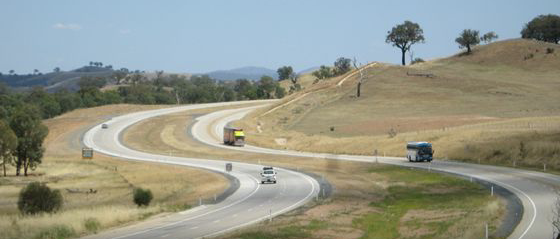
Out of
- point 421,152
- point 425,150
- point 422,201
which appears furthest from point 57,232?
point 425,150

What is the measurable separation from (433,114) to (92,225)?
100.0 metres

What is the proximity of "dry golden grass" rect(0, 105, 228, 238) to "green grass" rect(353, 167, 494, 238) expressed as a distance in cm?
1502

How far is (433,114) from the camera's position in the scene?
138 m

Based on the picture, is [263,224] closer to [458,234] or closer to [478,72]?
[458,234]

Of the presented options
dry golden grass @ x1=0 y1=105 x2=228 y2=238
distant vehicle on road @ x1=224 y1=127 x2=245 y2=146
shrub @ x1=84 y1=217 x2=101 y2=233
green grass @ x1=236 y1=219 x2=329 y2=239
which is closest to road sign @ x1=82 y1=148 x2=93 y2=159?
dry golden grass @ x1=0 y1=105 x2=228 y2=238

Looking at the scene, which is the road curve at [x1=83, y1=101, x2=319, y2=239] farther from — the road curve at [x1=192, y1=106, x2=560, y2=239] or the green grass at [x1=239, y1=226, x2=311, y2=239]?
the road curve at [x1=192, y1=106, x2=560, y2=239]

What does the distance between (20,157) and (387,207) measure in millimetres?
57051

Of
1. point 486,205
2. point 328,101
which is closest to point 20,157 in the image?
point 486,205

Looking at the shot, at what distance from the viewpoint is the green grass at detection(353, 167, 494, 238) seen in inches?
1753

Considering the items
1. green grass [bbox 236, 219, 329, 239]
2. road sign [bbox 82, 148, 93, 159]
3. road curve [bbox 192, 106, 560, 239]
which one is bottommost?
green grass [bbox 236, 219, 329, 239]

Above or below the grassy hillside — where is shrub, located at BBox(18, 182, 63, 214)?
below

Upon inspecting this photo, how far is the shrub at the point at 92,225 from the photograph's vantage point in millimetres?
44850

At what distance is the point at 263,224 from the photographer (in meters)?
45.4

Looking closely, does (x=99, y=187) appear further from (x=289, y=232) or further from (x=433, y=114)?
(x=433, y=114)
